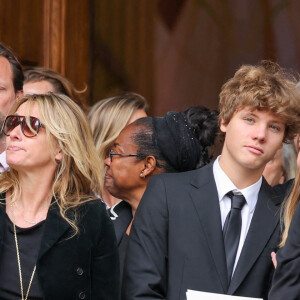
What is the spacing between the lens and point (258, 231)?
404cm

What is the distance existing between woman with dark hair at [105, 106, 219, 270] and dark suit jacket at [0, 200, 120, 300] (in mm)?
561

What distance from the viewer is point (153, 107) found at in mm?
6148

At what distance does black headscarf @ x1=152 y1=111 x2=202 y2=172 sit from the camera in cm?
466

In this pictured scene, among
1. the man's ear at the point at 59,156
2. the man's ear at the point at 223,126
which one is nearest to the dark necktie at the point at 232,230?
the man's ear at the point at 223,126

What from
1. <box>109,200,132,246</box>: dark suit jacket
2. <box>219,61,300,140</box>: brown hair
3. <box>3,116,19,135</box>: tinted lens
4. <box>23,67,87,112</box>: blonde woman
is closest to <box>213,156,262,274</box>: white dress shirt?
<box>219,61,300,140</box>: brown hair

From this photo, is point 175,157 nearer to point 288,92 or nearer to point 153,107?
point 288,92

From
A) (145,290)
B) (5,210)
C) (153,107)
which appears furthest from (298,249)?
(153,107)

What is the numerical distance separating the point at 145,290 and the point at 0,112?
1.50m

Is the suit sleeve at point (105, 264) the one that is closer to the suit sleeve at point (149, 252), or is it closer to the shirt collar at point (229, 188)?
the suit sleeve at point (149, 252)

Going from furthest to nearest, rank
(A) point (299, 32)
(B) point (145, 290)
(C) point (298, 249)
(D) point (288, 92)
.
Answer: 1. (A) point (299, 32)
2. (D) point (288, 92)
3. (B) point (145, 290)
4. (C) point (298, 249)

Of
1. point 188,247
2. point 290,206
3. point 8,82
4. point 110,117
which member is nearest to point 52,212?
point 188,247

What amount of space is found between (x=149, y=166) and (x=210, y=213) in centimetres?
72

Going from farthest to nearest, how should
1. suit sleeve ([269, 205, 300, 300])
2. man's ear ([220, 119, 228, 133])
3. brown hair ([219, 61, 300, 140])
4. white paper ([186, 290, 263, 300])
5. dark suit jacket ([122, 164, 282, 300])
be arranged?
man's ear ([220, 119, 228, 133])
brown hair ([219, 61, 300, 140])
dark suit jacket ([122, 164, 282, 300])
white paper ([186, 290, 263, 300])
suit sleeve ([269, 205, 300, 300])

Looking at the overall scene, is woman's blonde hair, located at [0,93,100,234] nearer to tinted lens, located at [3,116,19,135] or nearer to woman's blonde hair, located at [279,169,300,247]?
tinted lens, located at [3,116,19,135]
